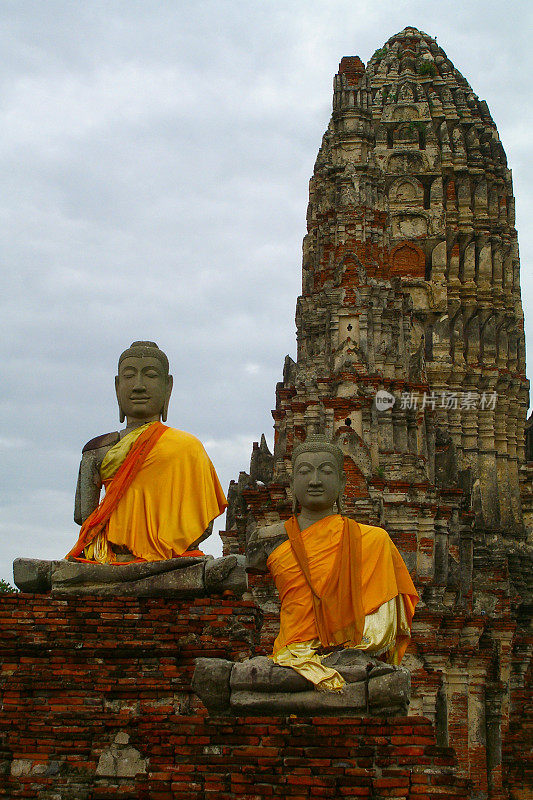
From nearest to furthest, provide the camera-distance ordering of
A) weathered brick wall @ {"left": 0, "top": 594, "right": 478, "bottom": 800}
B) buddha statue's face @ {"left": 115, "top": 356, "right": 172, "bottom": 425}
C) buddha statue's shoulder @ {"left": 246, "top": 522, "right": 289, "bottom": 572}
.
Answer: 1. weathered brick wall @ {"left": 0, "top": 594, "right": 478, "bottom": 800}
2. buddha statue's shoulder @ {"left": 246, "top": 522, "right": 289, "bottom": 572}
3. buddha statue's face @ {"left": 115, "top": 356, "right": 172, "bottom": 425}

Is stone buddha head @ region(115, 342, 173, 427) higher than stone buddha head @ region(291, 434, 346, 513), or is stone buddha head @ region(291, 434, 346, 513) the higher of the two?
stone buddha head @ region(115, 342, 173, 427)

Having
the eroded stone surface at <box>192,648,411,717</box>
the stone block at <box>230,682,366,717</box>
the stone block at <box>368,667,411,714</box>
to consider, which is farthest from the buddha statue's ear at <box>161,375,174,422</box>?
the stone block at <box>368,667,411,714</box>

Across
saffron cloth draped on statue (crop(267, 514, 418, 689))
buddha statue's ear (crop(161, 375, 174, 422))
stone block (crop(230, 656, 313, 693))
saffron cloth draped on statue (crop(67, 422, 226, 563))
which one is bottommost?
stone block (crop(230, 656, 313, 693))

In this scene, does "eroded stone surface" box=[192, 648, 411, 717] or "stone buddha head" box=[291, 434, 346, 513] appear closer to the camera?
"eroded stone surface" box=[192, 648, 411, 717]

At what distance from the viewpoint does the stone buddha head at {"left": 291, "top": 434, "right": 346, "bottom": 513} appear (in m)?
9.30

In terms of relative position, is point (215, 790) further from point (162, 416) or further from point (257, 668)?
point (162, 416)

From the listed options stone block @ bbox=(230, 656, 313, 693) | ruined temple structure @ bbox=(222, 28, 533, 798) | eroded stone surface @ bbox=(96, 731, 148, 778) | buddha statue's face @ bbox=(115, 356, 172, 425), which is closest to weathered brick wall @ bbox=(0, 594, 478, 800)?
eroded stone surface @ bbox=(96, 731, 148, 778)

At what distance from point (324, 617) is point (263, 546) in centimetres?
80

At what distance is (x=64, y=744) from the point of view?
8.70 m

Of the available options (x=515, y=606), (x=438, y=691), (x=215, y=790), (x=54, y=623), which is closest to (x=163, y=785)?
(x=215, y=790)

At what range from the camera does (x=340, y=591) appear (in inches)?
343

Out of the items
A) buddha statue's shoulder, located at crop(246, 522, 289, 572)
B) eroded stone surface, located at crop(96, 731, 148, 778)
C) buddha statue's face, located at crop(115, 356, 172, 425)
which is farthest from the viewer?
buddha statue's face, located at crop(115, 356, 172, 425)

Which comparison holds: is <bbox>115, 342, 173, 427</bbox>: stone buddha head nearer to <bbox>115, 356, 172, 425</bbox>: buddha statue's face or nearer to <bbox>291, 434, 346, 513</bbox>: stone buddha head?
<bbox>115, 356, 172, 425</bbox>: buddha statue's face

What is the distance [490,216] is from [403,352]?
17.9 meters
